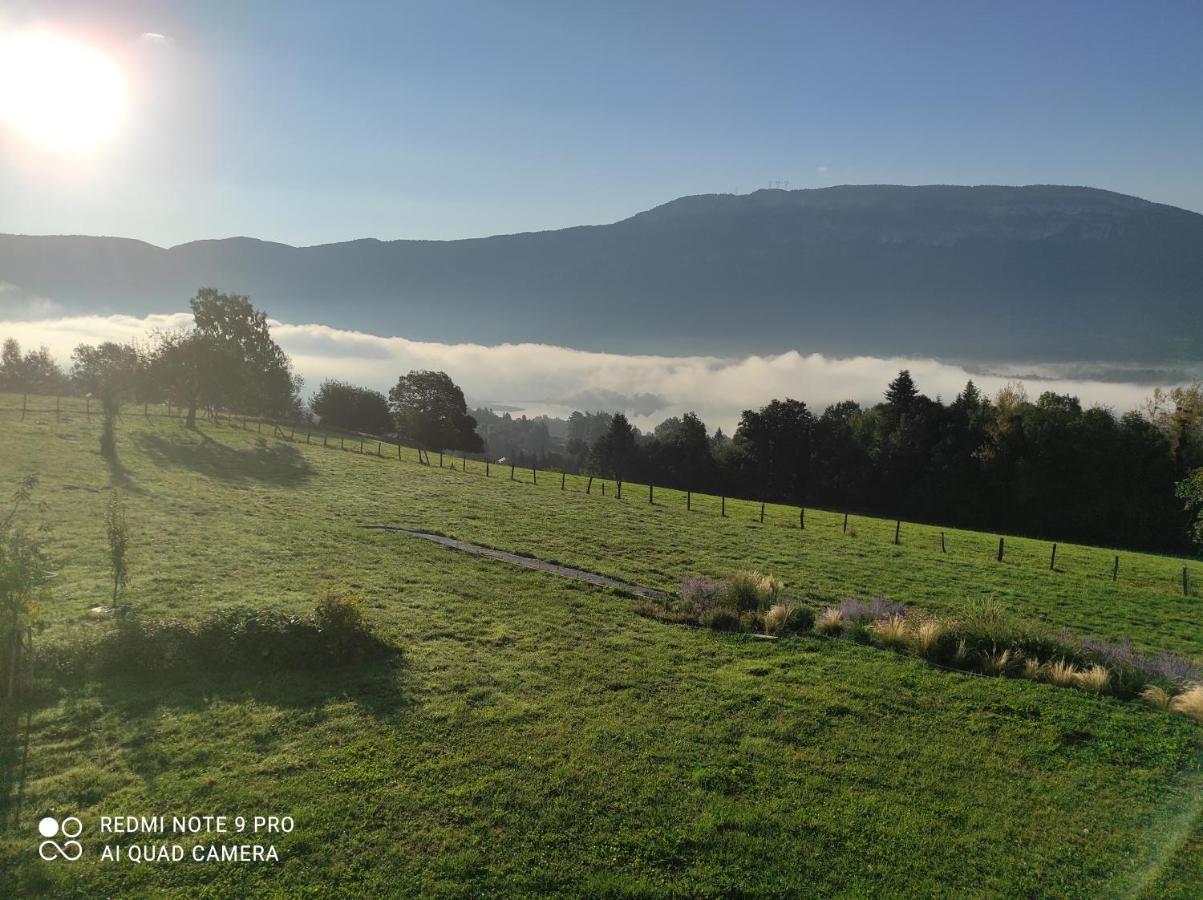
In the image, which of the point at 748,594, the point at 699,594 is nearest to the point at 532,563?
the point at 699,594

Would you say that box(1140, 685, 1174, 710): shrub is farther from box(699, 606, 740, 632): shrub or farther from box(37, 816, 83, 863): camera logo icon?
box(37, 816, 83, 863): camera logo icon

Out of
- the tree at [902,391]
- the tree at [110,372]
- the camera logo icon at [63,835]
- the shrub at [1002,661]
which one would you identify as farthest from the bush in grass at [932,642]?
the tree at [902,391]

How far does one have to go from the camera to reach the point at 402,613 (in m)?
20.0

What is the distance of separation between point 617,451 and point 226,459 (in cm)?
7162

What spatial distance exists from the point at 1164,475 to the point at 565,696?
8971cm

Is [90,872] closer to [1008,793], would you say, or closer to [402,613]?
[402,613]

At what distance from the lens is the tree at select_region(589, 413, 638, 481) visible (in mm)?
113188

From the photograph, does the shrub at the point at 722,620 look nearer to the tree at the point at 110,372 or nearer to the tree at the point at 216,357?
the tree at the point at 110,372

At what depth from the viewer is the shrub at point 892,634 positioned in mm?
18812

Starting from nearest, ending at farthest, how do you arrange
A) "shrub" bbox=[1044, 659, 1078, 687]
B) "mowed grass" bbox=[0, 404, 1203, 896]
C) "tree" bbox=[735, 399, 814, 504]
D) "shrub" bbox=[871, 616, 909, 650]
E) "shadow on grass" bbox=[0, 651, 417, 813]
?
Answer: "mowed grass" bbox=[0, 404, 1203, 896]
"shadow on grass" bbox=[0, 651, 417, 813]
"shrub" bbox=[1044, 659, 1078, 687]
"shrub" bbox=[871, 616, 909, 650]
"tree" bbox=[735, 399, 814, 504]

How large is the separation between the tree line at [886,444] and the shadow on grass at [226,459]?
16.8ft

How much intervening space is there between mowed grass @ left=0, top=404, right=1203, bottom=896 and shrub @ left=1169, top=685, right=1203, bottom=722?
1.64 ft

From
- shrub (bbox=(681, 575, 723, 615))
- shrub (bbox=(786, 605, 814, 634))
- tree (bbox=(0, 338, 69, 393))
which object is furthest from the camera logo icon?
tree (bbox=(0, 338, 69, 393))

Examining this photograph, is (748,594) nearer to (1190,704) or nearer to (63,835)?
(1190,704)
